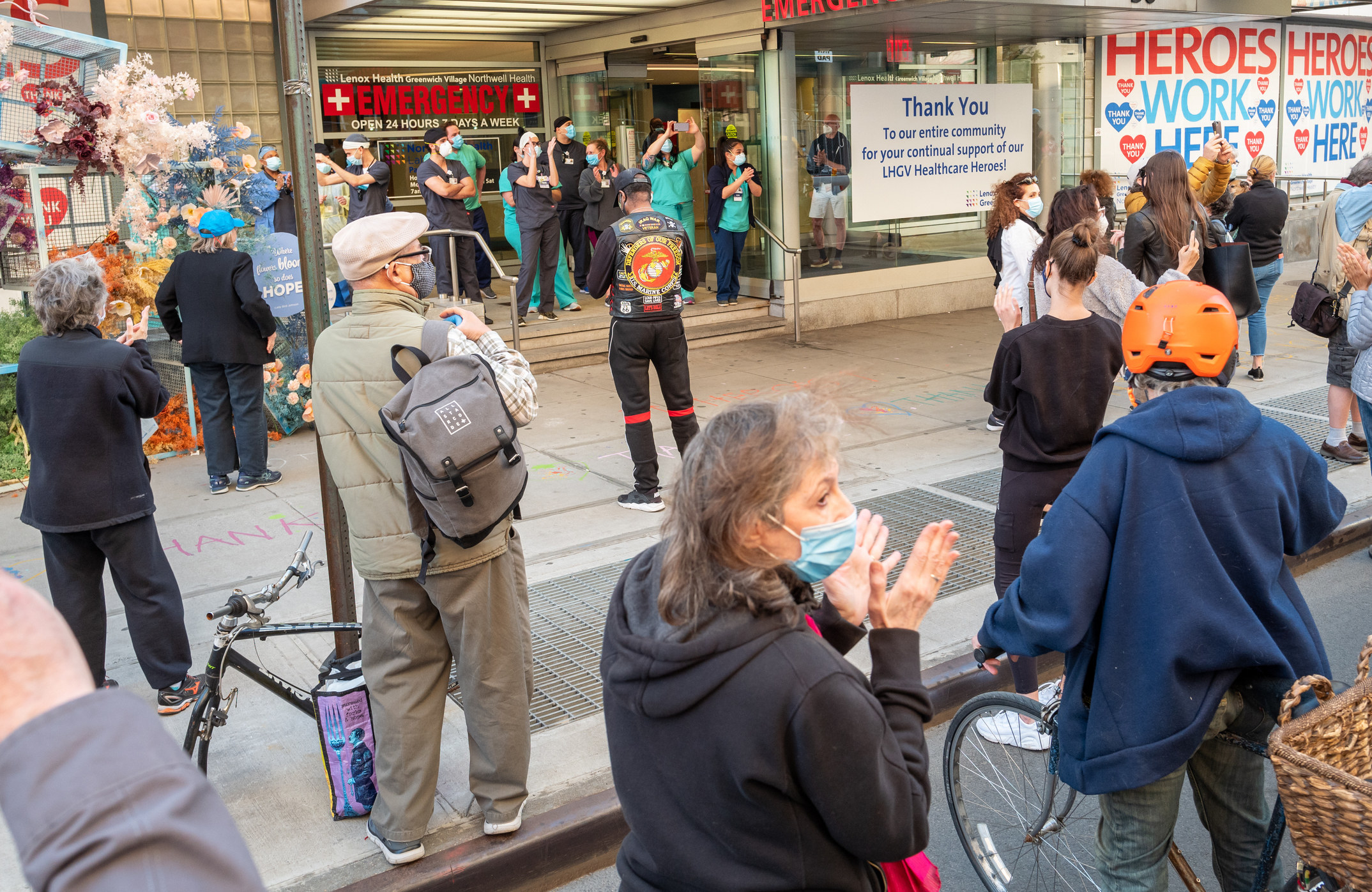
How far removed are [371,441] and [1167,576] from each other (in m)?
2.29

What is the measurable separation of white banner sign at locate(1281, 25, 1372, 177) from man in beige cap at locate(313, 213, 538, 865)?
18864 millimetres

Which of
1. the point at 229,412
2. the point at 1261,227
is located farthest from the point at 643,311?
the point at 1261,227

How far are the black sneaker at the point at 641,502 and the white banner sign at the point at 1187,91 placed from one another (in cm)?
1145

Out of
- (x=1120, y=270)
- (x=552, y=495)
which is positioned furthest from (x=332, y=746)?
(x=1120, y=270)

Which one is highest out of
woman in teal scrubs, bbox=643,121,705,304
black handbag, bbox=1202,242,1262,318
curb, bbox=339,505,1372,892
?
woman in teal scrubs, bbox=643,121,705,304

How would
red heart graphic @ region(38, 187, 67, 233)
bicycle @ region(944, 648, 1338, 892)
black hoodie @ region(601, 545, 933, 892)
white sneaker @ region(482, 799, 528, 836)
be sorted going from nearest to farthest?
black hoodie @ region(601, 545, 933, 892)
bicycle @ region(944, 648, 1338, 892)
white sneaker @ region(482, 799, 528, 836)
red heart graphic @ region(38, 187, 67, 233)

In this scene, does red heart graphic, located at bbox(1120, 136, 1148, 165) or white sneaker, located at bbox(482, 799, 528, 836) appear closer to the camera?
white sneaker, located at bbox(482, 799, 528, 836)

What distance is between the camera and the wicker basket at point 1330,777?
2.03 meters

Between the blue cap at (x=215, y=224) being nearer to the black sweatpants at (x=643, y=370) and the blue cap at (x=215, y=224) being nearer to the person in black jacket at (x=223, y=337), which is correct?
the person in black jacket at (x=223, y=337)

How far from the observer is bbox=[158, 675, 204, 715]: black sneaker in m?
4.64

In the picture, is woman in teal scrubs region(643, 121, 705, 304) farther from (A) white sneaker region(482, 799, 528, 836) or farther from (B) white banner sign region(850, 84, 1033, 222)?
(A) white sneaker region(482, 799, 528, 836)

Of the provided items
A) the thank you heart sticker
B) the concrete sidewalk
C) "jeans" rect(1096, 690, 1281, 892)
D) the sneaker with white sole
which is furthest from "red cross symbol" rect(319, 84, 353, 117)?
"jeans" rect(1096, 690, 1281, 892)

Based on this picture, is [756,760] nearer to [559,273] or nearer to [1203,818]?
[1203,818]

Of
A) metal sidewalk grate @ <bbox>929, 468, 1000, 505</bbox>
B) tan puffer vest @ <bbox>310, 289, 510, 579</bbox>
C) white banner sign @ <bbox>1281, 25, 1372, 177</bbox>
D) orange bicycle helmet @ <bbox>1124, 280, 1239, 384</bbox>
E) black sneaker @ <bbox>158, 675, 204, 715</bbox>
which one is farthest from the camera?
white banner sign @ <bbox>1281, 25, 1372, 177</bbox>
